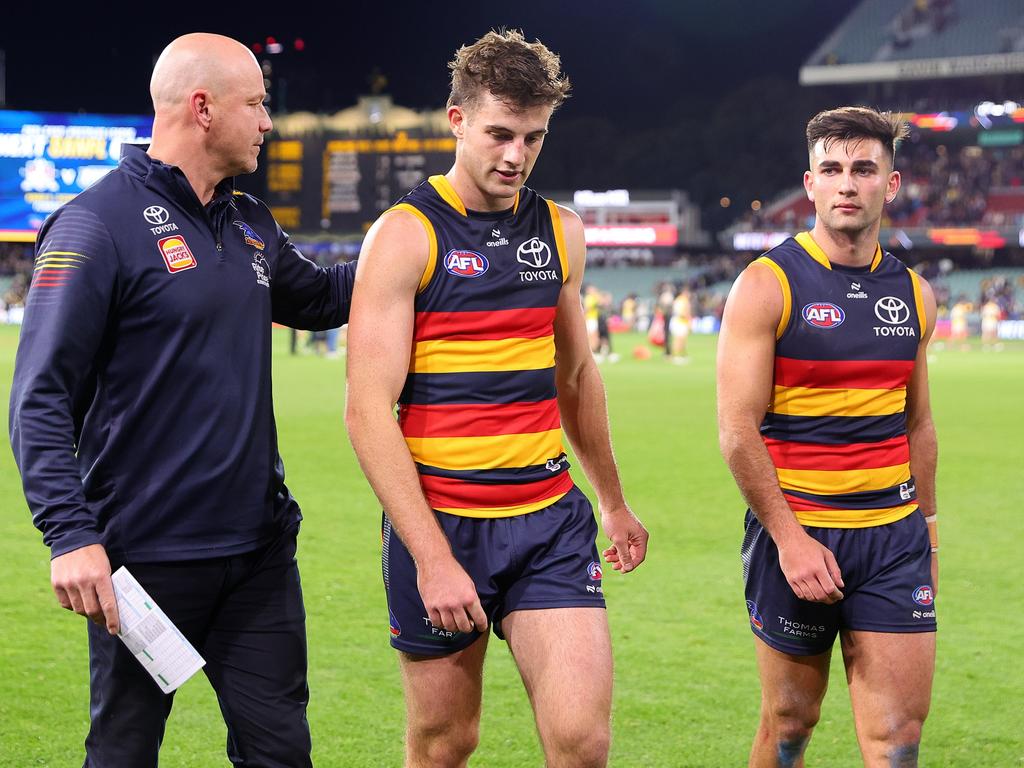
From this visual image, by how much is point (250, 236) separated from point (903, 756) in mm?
2470

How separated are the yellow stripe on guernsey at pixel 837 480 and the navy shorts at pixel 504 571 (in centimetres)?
77

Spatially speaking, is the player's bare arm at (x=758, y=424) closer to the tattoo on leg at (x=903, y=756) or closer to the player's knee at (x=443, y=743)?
the tattoo on leg at (x=903, y=756)

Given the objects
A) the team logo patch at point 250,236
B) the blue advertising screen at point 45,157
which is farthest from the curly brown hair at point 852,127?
the blue advertising screen at point 45,157

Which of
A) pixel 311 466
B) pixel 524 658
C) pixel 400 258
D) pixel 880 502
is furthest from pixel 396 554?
pixel 311 466

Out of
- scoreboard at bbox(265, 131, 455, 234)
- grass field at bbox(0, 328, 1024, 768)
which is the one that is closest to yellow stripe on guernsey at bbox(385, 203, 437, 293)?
grass field at bbox(0, 328, 1024, 768)

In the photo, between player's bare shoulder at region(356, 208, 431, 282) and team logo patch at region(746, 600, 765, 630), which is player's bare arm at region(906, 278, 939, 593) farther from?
player's bare shoulder at region(356, 208, 431, 282)

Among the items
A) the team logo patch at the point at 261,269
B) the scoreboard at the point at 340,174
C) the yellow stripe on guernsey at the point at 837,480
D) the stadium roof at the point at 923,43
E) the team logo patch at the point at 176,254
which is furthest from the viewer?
A: the stadium roof at the point at 923,43

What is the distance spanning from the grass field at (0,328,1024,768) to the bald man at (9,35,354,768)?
1536 mm

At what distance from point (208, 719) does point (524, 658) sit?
7.66 ft

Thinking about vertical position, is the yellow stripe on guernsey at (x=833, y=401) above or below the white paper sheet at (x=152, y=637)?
above

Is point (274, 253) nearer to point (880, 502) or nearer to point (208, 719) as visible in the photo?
point (880, 502)

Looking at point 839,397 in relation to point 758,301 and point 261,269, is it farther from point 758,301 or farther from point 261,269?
point 261,269

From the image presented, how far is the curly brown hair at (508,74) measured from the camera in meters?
3.56

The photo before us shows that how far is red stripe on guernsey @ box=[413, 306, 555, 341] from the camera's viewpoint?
3.62 m
